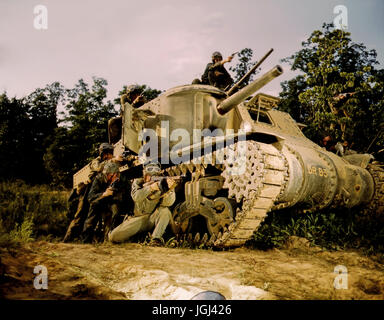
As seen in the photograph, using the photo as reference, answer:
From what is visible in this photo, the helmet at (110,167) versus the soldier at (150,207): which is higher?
the helmet at (110,167)

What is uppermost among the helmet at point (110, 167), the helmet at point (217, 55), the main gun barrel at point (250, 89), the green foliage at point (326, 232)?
the helmet at point (217, 55)

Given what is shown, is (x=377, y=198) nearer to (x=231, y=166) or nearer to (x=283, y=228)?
(x=283, y=228)

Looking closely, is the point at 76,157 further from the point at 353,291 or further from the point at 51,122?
the point at 353,291

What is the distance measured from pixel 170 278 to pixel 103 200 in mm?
3225

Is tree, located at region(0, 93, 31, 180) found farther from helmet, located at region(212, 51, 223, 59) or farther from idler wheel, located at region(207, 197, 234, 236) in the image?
idler wheel, located at region(207, 197, 234, 236)

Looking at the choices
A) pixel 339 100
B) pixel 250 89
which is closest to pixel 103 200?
pixel 250 89

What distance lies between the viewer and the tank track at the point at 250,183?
12.1 ft

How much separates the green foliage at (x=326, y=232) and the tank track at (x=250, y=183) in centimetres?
89

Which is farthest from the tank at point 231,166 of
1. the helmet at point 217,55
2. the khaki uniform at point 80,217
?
the helmet at point 217,55

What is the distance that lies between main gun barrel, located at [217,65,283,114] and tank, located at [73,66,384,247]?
0.02 m

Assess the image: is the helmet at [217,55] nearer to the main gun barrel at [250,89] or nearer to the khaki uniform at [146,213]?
the main gun barrel at [250,89]

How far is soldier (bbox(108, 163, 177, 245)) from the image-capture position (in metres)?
4.58

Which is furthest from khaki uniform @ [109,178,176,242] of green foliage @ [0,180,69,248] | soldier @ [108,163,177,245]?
green foliage @ [0,180,69,248]

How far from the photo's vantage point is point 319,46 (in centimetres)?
1155
